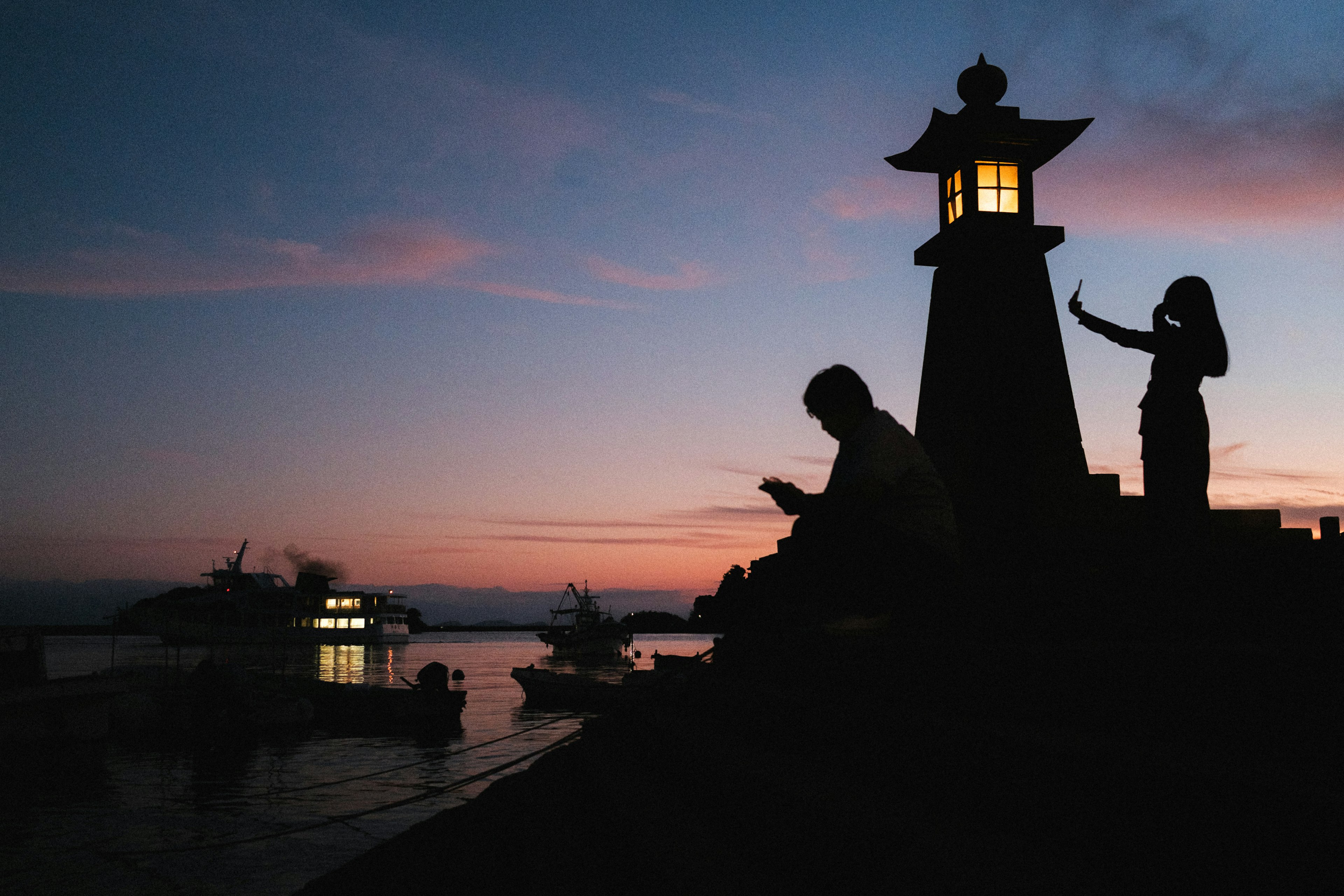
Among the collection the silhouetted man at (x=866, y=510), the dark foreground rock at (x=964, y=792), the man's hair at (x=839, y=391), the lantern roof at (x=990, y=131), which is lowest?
the dark foreground rock at (x=964, y=792)

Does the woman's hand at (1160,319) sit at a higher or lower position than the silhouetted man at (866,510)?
higher

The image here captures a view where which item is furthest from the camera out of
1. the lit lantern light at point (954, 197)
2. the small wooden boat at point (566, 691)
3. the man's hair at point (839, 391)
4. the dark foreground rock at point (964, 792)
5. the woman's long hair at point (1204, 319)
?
the small wooden boat at point (566, 691)

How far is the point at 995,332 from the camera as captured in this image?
10820mm

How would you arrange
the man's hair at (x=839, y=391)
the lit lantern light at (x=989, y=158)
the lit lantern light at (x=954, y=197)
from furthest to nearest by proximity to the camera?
1. the lit lantern light at (x=954, y=197)
2. the lit lantern light at (x=989, y=158)
3. the man's hair at (x=839, y=391)

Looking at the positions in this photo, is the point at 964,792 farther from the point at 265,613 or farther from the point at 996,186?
the point at 265,613

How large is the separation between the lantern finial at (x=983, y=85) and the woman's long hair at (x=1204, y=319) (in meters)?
7.28

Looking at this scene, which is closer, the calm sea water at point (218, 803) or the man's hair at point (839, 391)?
the man's hair at point (839, 391)

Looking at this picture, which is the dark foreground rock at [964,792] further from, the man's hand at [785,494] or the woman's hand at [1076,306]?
the woman's hand at [1076,306]

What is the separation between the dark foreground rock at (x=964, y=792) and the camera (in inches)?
66.8

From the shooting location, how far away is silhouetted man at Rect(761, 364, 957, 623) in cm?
394

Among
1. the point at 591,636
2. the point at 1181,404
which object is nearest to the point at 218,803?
the point at 1181,404

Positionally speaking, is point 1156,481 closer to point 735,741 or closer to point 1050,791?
point 735,741

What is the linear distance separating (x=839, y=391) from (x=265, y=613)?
286 feet

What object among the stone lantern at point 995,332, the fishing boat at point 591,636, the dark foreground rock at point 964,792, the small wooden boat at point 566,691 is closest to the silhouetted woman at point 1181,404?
the dark foreground rock at point 964,792
